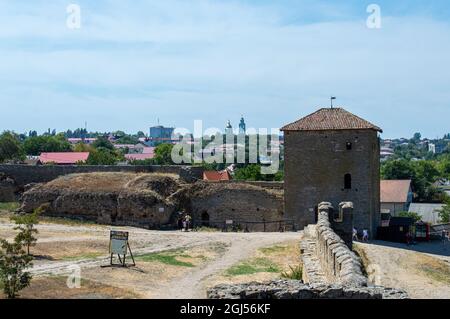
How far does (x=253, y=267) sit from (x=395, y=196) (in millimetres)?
58389

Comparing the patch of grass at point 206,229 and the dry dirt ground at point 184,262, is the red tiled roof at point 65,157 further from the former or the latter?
the patch of grass at point 206,229

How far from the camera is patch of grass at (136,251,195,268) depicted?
2438 centimetres

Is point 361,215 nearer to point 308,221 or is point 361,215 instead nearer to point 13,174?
point 308,221

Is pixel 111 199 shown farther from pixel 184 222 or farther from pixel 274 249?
pixel 274 249

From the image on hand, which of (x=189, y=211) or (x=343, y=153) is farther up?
(x=343, y=153)

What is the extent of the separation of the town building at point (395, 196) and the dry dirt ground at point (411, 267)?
4433 centimetres

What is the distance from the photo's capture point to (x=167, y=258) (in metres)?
25.3

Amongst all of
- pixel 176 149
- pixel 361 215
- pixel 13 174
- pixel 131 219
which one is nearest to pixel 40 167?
pixel 13 174

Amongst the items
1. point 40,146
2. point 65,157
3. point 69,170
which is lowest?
point 69,170

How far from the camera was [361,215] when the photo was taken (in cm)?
3531

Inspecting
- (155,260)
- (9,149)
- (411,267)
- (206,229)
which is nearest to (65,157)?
(9,149)

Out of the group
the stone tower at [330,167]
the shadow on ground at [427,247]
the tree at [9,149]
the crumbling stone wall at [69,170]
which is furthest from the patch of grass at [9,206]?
the tree at [9,149]

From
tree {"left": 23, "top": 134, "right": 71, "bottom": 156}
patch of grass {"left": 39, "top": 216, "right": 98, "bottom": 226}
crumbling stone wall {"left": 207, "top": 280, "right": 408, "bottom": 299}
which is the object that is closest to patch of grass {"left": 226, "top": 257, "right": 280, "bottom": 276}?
crumbling stone wall {"left": 207, "top": 280, "right": 408, "bottom": 299}
